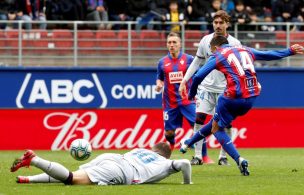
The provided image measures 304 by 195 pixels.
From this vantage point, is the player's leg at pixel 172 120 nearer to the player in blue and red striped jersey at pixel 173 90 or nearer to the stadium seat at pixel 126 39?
the player in blue and red striped jersey at pixel 173 90

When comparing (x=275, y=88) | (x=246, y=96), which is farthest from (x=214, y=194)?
(x=275, y=88)

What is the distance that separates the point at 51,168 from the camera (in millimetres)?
11516

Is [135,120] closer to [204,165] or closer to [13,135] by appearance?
[13,135]

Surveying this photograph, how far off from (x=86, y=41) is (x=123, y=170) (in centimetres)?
1318

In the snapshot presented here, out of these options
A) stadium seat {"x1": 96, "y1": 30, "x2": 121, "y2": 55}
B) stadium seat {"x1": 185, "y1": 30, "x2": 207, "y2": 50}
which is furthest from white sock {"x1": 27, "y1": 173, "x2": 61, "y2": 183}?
stadium seat {"x1": 185, "y1": 30, "x2": 207, "y2": 50}

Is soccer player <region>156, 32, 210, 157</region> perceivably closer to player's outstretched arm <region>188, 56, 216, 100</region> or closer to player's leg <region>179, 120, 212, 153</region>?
player's leg <region>179, 120, 212, 153</region>

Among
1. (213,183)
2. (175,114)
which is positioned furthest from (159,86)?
(213,183)

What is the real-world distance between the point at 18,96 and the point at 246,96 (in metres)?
11.0

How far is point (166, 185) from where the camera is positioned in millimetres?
12406

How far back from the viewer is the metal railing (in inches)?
957

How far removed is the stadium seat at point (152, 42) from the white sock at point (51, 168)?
13.6 meters

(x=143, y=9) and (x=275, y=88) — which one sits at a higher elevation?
(x=143, y=9)

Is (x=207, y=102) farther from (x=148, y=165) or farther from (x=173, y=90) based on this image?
(x=148, y=165)

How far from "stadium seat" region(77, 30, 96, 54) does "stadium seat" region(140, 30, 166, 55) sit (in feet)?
4.35
